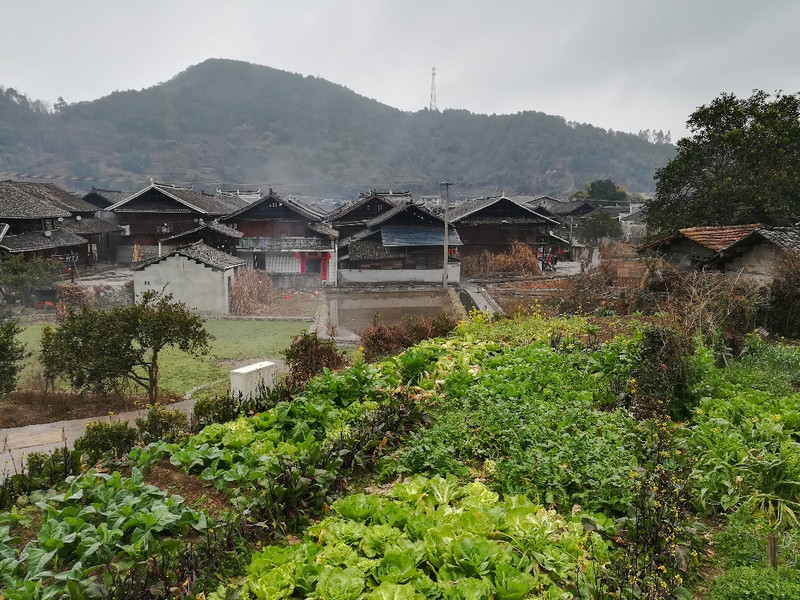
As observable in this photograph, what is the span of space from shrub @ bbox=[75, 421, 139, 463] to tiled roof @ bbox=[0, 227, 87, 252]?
2570 cm

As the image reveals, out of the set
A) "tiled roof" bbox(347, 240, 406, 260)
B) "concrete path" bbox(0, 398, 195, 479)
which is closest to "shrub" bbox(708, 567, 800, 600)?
"concrete path" bbox(0, 398, 195, 479)

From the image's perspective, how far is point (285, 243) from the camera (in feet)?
113

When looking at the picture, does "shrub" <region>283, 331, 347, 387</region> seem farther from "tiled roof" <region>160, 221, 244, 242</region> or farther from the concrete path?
"tiled roof" <region>160, 221, 244, 242</region>

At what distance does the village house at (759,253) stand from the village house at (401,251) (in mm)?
19755

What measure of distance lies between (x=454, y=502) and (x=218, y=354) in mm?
14748

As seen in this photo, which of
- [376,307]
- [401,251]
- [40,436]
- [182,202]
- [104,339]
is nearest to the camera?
[40,436]

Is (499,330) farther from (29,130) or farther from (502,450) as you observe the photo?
(29,130)

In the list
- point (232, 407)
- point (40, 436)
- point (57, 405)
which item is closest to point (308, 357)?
point (232, 407)

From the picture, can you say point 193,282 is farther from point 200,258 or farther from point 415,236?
point 415,236

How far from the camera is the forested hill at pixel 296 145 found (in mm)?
103125

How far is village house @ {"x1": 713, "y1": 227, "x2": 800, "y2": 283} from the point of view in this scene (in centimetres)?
1561

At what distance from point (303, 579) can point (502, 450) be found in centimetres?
301

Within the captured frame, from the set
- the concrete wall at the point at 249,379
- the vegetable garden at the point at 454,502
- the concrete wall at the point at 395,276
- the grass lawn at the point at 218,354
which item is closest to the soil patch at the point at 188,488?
the vegetable garden at the point at 454,502

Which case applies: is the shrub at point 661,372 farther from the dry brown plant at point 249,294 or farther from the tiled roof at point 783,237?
the dry brown plant at point 249,294
